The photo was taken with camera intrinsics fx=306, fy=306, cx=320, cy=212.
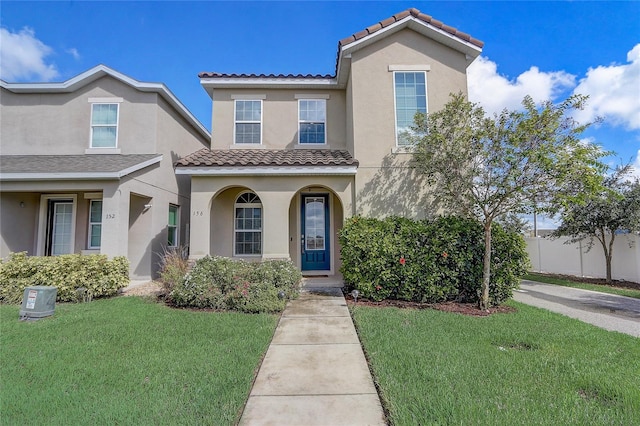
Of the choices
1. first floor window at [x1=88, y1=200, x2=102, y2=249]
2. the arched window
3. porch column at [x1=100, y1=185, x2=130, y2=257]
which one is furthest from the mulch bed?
first floor window at [x1=88, y1=200, x2=102, y2=249]

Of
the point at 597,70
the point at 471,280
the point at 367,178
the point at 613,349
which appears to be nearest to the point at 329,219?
the point at 367,178

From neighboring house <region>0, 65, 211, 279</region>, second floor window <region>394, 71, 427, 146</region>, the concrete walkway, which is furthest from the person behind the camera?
neighboring house <region>0, 65, 211, 279</region>

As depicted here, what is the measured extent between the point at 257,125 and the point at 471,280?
9.58 m

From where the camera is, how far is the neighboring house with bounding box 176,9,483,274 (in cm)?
1015

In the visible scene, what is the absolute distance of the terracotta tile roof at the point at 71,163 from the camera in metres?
10.0

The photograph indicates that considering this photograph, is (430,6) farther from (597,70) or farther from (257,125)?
(257,125)

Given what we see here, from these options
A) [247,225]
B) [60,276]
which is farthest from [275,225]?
[60,276]

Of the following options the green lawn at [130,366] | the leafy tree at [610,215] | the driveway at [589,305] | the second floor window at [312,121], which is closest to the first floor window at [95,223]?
the green lawn at [130,366]

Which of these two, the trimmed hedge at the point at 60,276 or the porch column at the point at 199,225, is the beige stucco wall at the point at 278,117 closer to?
the porch column at the point at 199,225

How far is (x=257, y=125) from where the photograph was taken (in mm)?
12539

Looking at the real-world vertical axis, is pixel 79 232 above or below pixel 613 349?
above

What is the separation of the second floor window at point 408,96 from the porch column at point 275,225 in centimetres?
465

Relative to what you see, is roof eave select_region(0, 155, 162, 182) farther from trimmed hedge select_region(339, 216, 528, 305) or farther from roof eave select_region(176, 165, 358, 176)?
trimmed hedge select_region(339, 216, 528, 305)

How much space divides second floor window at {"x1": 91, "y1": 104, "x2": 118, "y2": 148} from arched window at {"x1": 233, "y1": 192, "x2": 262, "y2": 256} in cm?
550
